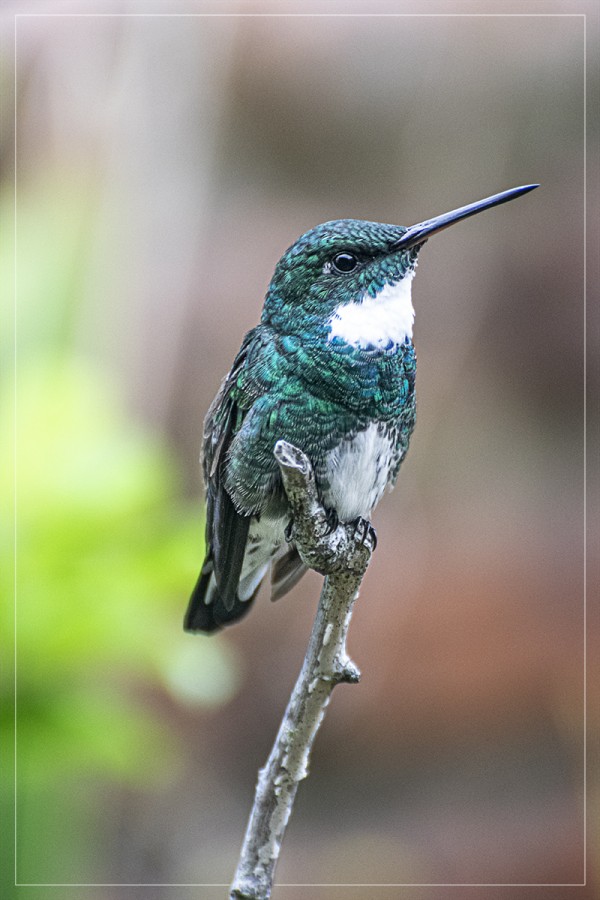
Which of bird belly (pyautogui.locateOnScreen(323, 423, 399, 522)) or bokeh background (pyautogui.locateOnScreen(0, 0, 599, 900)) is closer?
bird belly (pyautogui.locateOnScreen(323, 423, 399, 522))

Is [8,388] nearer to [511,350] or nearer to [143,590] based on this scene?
[143,590]

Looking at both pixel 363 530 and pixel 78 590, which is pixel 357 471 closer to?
pixel 363 530

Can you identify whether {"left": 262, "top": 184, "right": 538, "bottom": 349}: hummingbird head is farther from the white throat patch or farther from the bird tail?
the bird tail

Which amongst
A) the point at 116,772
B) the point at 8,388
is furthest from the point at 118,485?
the point at 116,772

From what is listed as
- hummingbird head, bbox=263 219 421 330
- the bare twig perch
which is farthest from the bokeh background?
hummingbird head, bbox=263 219 421 330

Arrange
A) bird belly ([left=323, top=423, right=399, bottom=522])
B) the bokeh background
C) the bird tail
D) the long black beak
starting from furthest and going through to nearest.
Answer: the bokeh background
the bird tail
bird belly ([left=323, top=423, right=399, bottom=522])
the long black beak

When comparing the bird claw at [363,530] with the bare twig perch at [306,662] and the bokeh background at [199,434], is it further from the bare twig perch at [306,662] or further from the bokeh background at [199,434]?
the bokeh background at [199,434]

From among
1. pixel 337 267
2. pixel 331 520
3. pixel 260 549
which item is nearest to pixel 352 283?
pixel 337 267

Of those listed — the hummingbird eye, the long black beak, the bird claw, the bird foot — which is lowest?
the bird claw
